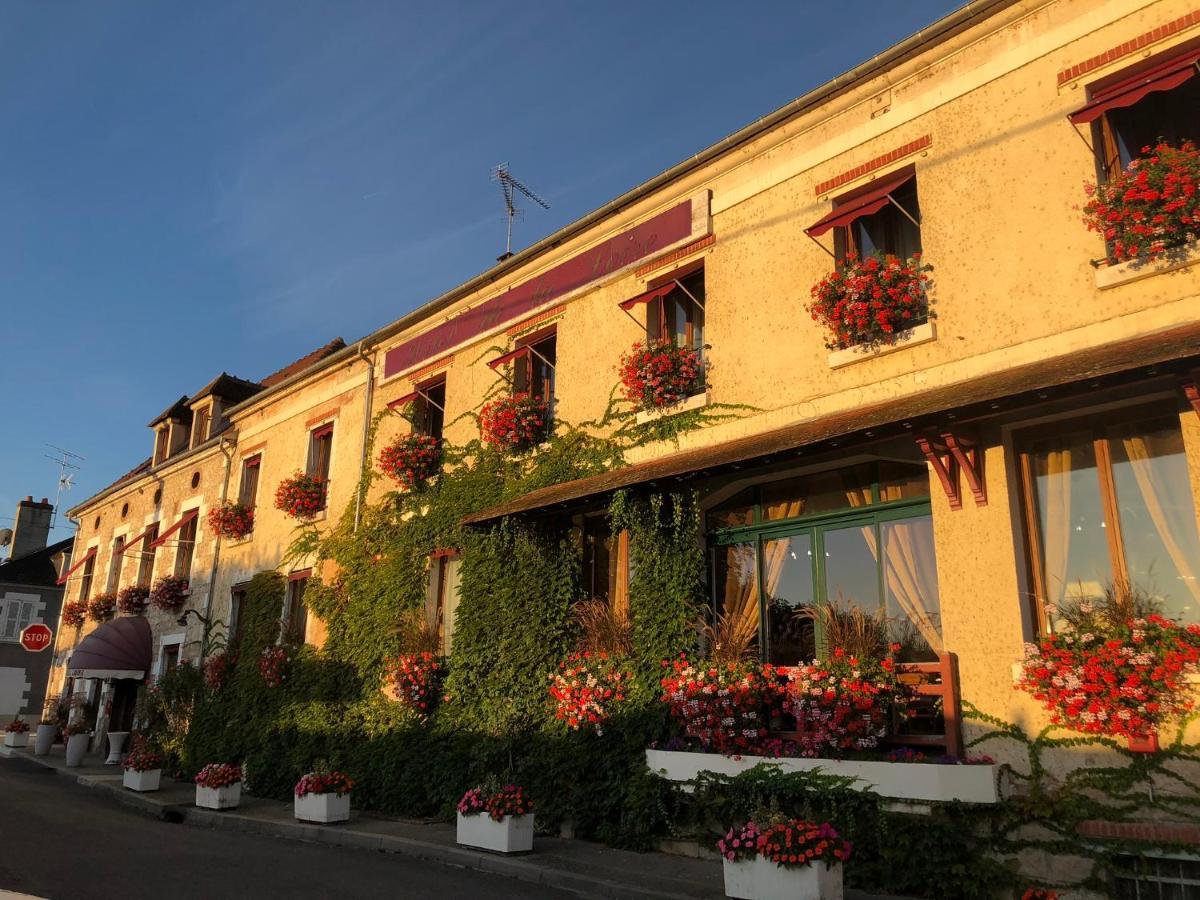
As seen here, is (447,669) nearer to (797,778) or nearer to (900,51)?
(797,778)

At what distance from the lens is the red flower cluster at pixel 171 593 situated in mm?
21281

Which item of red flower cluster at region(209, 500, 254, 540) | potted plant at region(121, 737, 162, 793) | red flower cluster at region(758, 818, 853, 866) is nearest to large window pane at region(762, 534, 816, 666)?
red flower cluster at region(758, 818, 853, 866)

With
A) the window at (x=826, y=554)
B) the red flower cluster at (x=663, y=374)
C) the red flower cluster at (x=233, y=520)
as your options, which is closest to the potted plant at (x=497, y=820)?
the window at (x=826, y=554)

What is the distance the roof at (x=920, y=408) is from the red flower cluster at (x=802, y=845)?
323 centimetres

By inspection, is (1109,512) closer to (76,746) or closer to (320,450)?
(320,450)

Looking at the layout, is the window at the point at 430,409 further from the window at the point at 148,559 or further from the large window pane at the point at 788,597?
the window at the point at 148,559

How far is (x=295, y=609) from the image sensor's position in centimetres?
1752

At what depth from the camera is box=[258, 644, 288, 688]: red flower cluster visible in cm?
1641

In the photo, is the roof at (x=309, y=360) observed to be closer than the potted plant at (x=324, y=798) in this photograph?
No

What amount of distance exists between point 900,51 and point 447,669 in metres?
9.75

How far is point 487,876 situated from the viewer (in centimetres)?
888

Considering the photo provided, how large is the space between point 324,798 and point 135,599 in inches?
570

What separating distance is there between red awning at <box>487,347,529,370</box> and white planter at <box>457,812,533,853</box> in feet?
21.4

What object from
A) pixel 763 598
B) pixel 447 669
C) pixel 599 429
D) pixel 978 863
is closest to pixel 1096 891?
pixel 978 863
